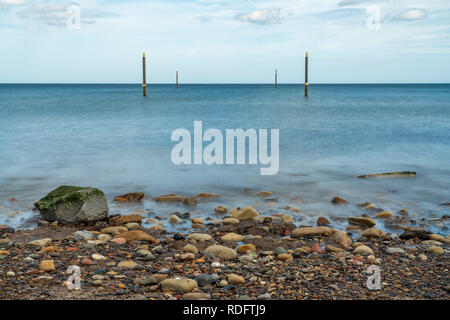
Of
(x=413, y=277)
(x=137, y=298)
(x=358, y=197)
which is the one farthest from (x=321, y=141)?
(x=137, y=298)

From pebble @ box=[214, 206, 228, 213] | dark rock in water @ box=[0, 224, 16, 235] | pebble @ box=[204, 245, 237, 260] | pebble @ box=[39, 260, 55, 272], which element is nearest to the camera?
pebble @ box=[39, 260, 55, 272]

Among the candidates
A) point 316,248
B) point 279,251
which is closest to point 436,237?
point 316,248

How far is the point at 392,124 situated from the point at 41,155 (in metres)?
21.3

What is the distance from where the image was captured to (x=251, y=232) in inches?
276

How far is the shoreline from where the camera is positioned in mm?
4527

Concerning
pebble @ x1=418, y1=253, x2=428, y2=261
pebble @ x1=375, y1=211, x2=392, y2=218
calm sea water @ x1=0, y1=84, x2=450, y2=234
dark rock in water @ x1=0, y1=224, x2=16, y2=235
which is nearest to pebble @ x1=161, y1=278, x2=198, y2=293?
pebble @ x1=418, y1=253, x2=428, y2=261

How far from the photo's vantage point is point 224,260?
18.3ft

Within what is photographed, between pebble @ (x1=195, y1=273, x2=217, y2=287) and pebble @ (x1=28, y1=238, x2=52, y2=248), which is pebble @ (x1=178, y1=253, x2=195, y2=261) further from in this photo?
pebble @ (x1=28, y1=238, x2=52, y2=248)

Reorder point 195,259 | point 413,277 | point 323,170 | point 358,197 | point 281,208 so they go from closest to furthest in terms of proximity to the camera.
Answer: point 413,277 < point 195,259 < point 281,208 < point 358,197 < point 323,170

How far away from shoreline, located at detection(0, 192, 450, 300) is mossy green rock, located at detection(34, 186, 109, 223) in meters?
0.15

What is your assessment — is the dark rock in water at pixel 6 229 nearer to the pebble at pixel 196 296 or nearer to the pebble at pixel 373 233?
the pebble at pixel 196 296

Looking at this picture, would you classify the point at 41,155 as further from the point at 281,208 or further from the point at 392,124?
the point at 392,124

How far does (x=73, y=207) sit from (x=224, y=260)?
303 centimetres

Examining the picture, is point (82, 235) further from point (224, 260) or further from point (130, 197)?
point (130, 197)
